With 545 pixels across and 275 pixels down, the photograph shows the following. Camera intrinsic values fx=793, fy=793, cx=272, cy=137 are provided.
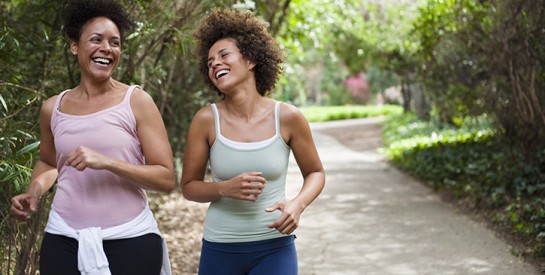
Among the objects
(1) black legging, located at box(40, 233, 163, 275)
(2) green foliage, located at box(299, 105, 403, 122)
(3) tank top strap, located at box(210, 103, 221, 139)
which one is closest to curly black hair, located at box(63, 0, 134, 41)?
(3) tank top strap, located at box(210, 103, 221, 139)

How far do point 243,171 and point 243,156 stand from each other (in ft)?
0.18

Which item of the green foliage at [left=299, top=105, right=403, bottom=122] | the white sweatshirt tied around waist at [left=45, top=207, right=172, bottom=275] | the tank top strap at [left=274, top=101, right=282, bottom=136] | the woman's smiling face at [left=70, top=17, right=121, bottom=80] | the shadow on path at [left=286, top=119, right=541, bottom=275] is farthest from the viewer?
the green foliage at [left=299, top=105, right=403, bottom=122]

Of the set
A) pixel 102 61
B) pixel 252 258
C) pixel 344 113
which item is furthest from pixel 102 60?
pixel 344 113

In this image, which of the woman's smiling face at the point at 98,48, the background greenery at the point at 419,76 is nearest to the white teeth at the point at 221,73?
the woman's smiling face at the point at 98,48

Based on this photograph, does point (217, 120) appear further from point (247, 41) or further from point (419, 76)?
point (419, 76)

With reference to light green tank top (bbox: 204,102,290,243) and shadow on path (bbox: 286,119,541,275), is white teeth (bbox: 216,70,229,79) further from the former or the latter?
shadow on path (bbox: 286,119,541,275)

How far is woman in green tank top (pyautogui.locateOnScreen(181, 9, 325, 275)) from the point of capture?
298cm

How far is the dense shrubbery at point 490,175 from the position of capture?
8.54 m

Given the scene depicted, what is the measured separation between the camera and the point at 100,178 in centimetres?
280

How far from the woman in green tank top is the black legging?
1.13 ft

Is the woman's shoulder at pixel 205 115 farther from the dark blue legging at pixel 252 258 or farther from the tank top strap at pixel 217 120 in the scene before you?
the dark blue legging at pixel 252 258

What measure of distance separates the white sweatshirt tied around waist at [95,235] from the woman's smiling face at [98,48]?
0.53 metres

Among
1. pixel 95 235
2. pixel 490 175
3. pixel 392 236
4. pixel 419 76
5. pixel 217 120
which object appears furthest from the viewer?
pixel 419 76

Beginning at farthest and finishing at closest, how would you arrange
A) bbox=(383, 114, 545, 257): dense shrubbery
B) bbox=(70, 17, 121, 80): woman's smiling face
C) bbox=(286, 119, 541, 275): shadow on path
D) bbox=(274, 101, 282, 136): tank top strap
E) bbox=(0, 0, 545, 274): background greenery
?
bbox=(383, 114, 545, 257): dense shrubbery < bbox=(286, 119, 541, 275): shadow on path < bbox=(0, 0, 545, 274): background greenery < bbox=(274, 101, 282, 136): tank top strap < bbox=(70, 17, 121, 80): woman's smiling face
